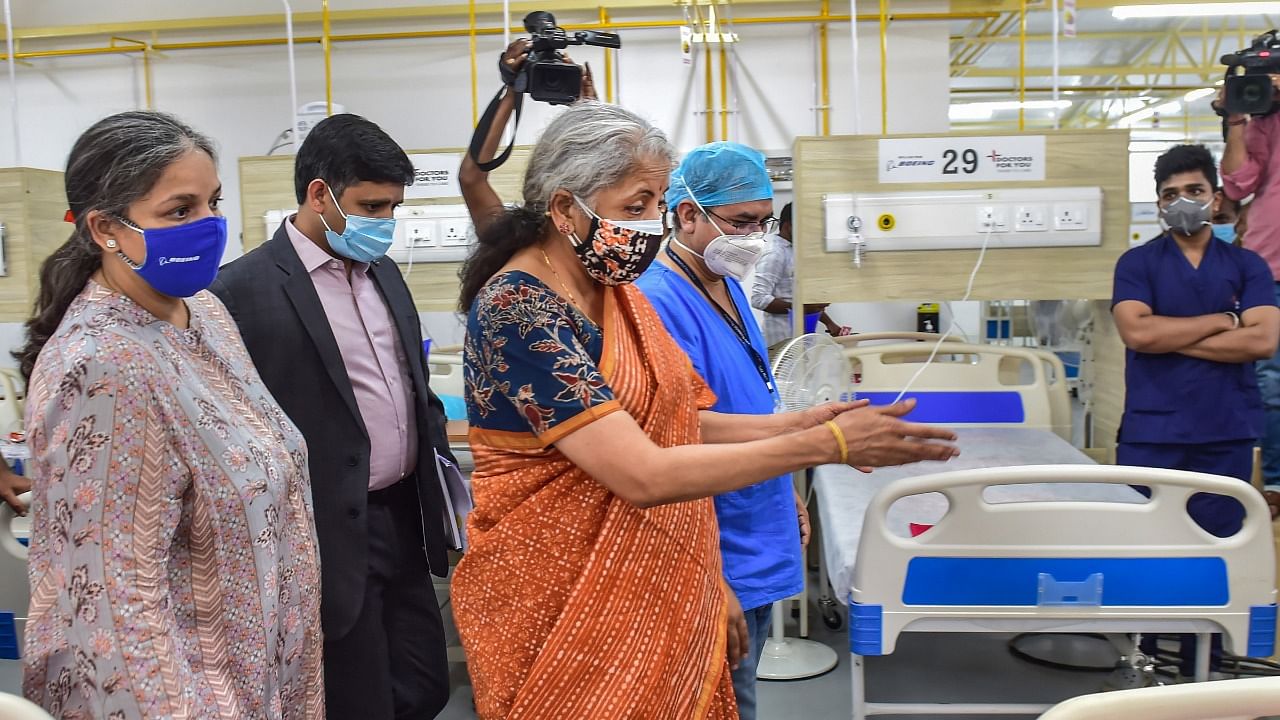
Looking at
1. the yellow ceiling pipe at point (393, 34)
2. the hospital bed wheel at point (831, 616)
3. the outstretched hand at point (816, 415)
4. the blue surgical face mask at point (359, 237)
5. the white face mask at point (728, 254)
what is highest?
the yellow ceiling pipe at point (393, 34)

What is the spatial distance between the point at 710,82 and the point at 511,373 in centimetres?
580

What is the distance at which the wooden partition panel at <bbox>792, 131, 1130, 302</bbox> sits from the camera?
418 cm

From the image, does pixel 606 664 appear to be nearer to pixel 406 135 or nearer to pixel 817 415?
pixel 817 415

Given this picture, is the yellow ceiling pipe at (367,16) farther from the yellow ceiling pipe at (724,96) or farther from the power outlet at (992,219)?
the power outlet at (992,219)

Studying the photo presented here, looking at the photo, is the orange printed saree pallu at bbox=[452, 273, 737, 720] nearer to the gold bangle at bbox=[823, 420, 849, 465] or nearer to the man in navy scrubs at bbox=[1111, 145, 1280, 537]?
the gold bangle at bbox=[823, 420, 849, 465]

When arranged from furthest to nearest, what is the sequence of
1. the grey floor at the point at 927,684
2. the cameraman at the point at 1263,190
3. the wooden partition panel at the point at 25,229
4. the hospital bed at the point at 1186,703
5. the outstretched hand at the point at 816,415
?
the wooden partition panel at the point at 25,229 < the cameraman at the point at 1263,190 < the grey floor at the point at 927,684 < the outstretched hand at the point at 816,415 < the hospital bed at the point at 1186,703

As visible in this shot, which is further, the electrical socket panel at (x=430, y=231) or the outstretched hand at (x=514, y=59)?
the electrical socket panel at (x=430, y=231)

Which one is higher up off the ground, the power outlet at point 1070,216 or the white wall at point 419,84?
the white wall at point 419,84

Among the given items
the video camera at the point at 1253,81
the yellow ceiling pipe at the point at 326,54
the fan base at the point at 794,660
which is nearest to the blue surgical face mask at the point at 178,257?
the fan base at the point at 794,660

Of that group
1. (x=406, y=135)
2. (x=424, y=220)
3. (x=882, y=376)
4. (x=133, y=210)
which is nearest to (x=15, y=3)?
(x=406, y=135)

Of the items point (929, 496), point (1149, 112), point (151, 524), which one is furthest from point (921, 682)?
point (1149, 112)

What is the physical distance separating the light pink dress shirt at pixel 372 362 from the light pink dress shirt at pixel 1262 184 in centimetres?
336

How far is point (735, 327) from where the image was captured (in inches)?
81.1

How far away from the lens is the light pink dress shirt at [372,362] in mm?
2158
